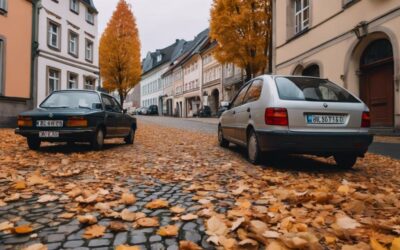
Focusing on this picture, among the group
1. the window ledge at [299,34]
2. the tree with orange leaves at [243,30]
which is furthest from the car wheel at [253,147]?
the tree with orange leaves at [243,30]

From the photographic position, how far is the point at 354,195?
379cm

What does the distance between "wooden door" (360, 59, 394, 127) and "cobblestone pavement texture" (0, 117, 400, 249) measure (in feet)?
22.3

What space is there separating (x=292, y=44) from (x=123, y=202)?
17.2m

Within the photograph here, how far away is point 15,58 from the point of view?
16.6m

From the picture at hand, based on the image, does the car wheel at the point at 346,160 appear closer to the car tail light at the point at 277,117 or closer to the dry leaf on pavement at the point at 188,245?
the car tail light at the point at 277,117

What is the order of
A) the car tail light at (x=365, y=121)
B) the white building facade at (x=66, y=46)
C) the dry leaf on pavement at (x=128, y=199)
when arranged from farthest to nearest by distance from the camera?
the white building facade at (x=66, y=46) → the car tail light at (x=365, y=121) → the dry leaf on pavement at (x=128, y=199)

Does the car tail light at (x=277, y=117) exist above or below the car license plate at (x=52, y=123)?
above

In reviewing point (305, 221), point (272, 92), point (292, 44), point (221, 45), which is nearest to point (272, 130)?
point (272, 92)

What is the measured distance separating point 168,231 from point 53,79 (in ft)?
73.0

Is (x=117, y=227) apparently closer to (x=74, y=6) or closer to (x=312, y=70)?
(x=312, y=70)

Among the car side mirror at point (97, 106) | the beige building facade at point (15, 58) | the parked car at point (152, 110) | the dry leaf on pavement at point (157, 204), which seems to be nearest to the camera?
the dry leaf on pavement at point (157, 204)

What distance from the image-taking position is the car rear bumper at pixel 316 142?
5.23 metres

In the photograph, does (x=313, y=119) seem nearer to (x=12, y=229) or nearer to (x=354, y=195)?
(x=354, y=195)

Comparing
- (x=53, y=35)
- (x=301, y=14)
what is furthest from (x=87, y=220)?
(x=53, y=35)
